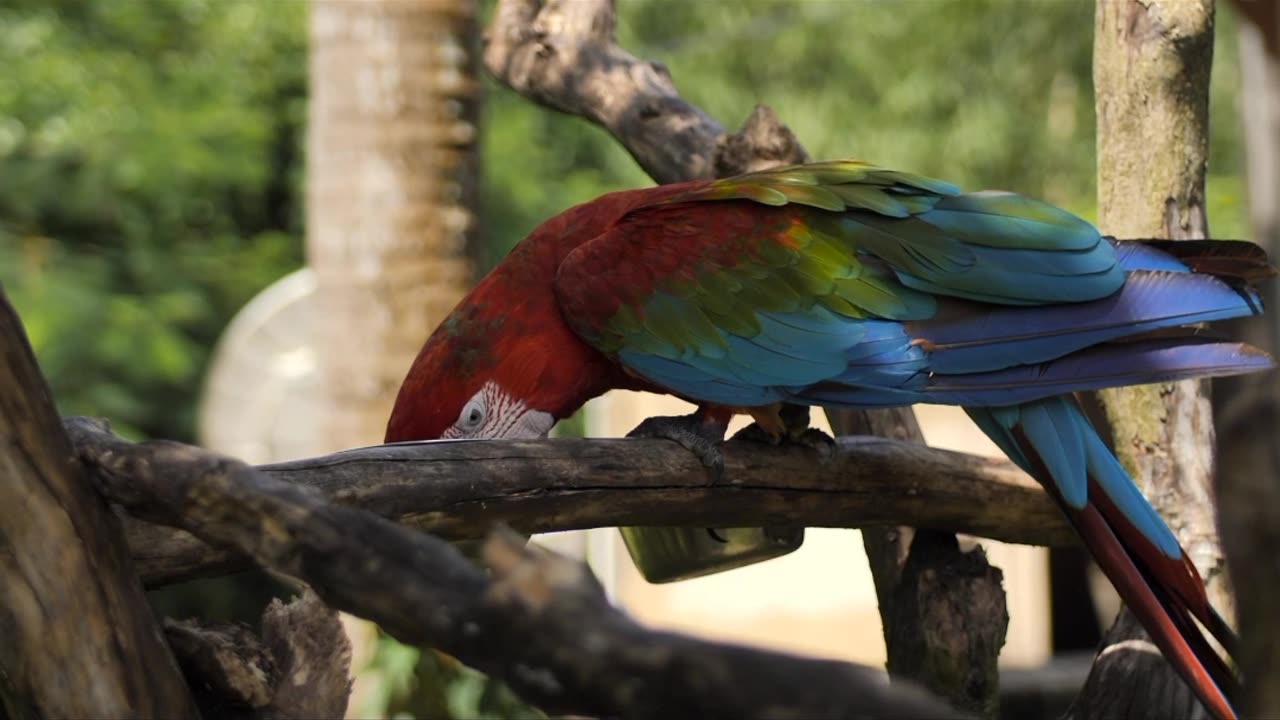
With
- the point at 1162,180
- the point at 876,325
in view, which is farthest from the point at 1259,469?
the point at 1162,180

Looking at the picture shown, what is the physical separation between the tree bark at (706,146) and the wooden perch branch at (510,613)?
1146mm

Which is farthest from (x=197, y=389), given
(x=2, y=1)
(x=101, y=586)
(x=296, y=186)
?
(x=101, y=586)

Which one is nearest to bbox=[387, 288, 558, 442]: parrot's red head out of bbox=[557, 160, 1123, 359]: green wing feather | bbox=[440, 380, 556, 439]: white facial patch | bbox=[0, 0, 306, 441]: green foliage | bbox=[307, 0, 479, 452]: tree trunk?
bbox=[440, 380, 556, 439]: white facial patch

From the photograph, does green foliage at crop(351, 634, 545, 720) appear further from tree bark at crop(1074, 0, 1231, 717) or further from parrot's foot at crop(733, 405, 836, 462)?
tree bark at crop(1074, 0, 1231, 717)

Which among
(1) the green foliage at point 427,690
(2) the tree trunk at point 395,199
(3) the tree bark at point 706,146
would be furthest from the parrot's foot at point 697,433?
(2) the tree trunk at point 395,199

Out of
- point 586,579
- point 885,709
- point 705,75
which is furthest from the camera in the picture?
point 705,75

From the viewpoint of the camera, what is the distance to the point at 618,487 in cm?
172

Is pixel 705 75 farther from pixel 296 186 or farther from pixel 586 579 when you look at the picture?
pixel 586 579

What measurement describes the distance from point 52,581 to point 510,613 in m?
0.47

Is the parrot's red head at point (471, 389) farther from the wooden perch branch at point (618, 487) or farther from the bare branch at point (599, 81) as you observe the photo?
the bare branch at point (599, 81)

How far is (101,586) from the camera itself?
120 centimetres

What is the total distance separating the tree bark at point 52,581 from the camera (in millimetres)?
1161

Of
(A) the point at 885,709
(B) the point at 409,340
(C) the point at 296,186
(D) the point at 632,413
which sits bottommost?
(A) the point at 885,709

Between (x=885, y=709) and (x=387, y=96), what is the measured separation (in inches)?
109
